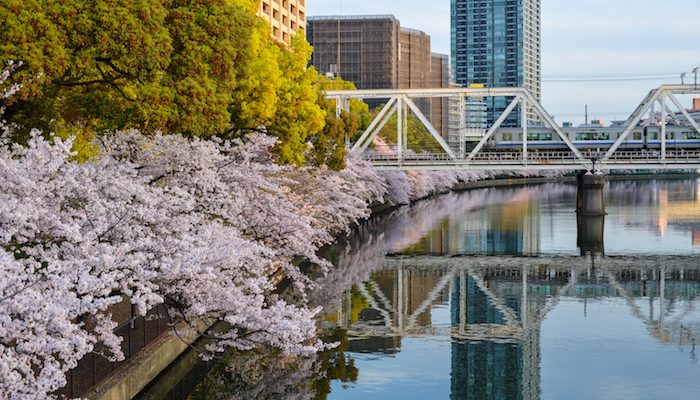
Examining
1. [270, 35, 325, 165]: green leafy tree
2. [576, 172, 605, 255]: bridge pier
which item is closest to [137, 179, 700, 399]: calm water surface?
[270, 35, 325, 165]: green leafy tree

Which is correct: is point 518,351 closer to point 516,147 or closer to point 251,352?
point 251,352

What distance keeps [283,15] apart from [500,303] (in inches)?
3183

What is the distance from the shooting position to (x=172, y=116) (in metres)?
23.3

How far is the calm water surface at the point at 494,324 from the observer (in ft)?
79.0

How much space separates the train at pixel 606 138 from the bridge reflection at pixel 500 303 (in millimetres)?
45787

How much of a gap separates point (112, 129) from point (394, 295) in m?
18.3

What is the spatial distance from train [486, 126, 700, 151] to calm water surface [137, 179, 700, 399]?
30495mm

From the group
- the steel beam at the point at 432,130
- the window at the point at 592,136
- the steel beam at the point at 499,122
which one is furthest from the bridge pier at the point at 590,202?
the window at the point at 592,136

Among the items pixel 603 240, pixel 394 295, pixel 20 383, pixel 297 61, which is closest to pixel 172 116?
pixel 20 383

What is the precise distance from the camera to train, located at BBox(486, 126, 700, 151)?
94.9m

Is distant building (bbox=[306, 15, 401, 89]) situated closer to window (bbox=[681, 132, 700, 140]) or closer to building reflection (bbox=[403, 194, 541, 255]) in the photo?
window (bbox=[681, 132, 700, 140])

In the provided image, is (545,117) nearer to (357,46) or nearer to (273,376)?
(273,376)

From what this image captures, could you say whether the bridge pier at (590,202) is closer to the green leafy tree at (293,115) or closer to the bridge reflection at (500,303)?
the bridge reflection at (500,303)

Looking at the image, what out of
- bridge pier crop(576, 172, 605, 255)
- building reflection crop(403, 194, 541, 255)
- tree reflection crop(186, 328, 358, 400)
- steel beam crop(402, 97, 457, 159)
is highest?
steel beam crop(402, 97, 457, 159)
